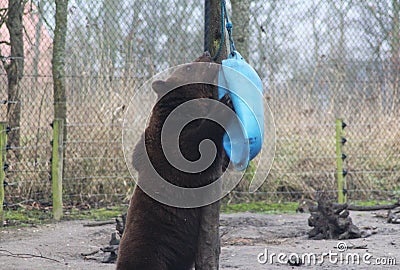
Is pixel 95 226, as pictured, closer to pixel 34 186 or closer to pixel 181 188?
pixel 34 186

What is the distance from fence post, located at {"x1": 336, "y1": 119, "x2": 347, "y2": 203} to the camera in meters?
8.23

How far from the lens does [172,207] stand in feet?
11.8

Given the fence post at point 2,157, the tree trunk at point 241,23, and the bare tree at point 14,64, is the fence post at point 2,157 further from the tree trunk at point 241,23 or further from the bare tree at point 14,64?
the tree trunk at point 241,23

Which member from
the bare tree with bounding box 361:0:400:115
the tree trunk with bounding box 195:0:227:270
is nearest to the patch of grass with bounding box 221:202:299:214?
the bare tree with bounding box 361:0:400:115

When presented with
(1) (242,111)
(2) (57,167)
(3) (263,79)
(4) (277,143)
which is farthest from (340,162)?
(1) (242,111)

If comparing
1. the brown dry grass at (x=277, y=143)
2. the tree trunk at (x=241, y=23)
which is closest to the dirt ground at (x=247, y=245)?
the brown dry grass at (x=277, y=143)

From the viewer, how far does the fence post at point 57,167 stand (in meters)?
7.37

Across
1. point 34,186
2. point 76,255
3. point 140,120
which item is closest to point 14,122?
point 34,186

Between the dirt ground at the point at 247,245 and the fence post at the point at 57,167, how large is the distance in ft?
1.07

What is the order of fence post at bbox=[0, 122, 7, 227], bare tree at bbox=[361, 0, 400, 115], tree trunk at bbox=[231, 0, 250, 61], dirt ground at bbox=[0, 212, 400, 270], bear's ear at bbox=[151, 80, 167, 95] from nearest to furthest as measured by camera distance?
bear's ear at bbox=[151, 80, 167, 95] < dirt ground at bbox=[0, 212, 400, 270] < fence post at bbox=[0, 122, 7, 227] < tree trunk at bbox=[231, 0, 250, 61] < bare tree at bbox=[361, 0, 400, 115]

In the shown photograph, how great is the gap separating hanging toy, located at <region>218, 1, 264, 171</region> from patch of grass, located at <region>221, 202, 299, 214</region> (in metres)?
4.47

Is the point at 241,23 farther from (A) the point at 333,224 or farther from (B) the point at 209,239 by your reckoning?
(B) the point at 209,239

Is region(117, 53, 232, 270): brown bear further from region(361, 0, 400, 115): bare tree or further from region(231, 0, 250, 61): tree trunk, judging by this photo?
region(361, 0, 400, 115): bare tree

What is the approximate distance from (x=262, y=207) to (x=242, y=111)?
4915 mm
